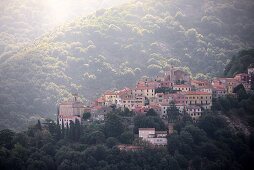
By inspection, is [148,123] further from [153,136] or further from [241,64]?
[241,64]

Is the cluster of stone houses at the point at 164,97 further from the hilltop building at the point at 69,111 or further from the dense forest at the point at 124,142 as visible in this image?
the dense forest at the point at 124,142

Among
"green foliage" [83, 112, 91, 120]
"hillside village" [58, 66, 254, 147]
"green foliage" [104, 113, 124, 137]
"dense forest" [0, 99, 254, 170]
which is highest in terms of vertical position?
"hillside village" [58, 66, 254, 147]

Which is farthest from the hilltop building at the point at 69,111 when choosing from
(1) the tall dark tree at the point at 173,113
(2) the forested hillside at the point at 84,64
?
(2) the forested hillside at the point at 84,64

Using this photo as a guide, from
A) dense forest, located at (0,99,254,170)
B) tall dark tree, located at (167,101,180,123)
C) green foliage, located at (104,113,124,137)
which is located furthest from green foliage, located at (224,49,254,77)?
green foliage, located at (104,113,124,137)

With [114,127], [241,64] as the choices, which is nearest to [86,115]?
[114,127]

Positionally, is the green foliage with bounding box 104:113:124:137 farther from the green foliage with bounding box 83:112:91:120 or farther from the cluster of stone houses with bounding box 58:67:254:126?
the green foliage with bounding box 83:112:91:120

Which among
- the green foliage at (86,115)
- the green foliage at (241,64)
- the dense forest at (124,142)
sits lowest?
the dense forest at (124,142)

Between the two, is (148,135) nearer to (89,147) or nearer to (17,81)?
(89,147)

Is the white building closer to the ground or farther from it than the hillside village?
closer to the ground
